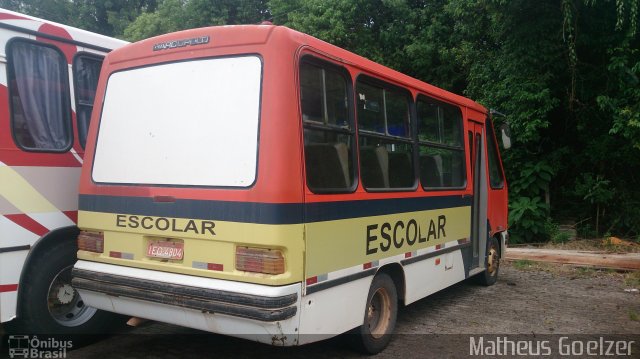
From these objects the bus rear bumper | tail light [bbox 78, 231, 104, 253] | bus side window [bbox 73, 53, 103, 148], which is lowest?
the bus rear bumper

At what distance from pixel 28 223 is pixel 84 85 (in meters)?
1.53

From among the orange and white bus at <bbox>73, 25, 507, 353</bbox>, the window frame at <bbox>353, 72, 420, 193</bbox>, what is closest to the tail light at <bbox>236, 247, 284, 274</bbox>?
the orange and white bus at <bbox>73, 25, 507, 353</bbox>

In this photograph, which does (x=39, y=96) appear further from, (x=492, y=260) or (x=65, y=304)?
(x=492, y=260)

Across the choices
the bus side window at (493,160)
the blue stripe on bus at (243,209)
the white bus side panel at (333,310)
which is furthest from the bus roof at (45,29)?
the bus side window at (493,160)

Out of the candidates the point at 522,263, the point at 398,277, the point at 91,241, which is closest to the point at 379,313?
the point at 398,277

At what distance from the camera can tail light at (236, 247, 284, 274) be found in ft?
12.2

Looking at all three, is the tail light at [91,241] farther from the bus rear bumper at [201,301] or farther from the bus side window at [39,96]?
the bus side window at [39,96]

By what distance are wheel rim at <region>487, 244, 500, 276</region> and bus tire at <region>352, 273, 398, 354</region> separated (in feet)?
11.1

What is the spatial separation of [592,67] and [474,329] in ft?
25.7

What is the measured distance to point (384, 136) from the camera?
5125 millimetres

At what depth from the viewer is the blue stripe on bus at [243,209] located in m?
3.77

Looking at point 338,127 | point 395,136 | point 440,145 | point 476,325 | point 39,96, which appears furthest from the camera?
point 440,145

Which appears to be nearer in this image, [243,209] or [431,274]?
[243,209]

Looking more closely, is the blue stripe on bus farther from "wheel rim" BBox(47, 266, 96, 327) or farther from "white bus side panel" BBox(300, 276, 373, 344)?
"wheel rim" BBox(47, 266, 96, 327)
